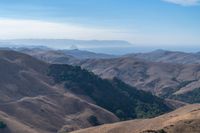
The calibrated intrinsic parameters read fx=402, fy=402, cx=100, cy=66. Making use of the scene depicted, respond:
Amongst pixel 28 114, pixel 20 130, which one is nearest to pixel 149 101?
pixel 28 114

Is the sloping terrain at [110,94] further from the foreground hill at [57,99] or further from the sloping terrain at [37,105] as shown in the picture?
the sloping terrain at [37,105]

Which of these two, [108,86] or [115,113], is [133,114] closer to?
[115,113]

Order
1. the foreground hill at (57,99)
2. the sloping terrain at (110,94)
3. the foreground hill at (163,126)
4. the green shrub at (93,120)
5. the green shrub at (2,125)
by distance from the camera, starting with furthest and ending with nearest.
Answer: the sloping terrain at (110,94)
the green shrub at (93,120)
the foreground hill at (57,99)
the green shrub at (2,125)
the foreground hill at (163,126)

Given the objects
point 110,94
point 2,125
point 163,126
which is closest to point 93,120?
point 2,125

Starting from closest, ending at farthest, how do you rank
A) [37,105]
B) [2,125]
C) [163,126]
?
[163,126], [2,125], [37,105]

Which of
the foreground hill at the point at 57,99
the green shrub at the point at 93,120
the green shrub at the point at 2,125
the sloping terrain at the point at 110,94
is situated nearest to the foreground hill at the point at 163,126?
the green shrub at the point at 2,125

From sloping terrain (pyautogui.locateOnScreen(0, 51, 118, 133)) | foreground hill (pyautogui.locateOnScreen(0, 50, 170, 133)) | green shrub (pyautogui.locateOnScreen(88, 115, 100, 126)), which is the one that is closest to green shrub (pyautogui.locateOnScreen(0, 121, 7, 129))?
foreground hill (pyautogui.locateOnScreen(0, 50, 170, 133))

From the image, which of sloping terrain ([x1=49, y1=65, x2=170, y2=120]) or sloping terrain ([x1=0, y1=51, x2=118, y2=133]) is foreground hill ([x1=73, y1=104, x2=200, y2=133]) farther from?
sloping terrain ([x1=49, y1=65, x2=170, y2=120])

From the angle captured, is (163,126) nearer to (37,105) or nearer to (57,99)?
(37,105)
